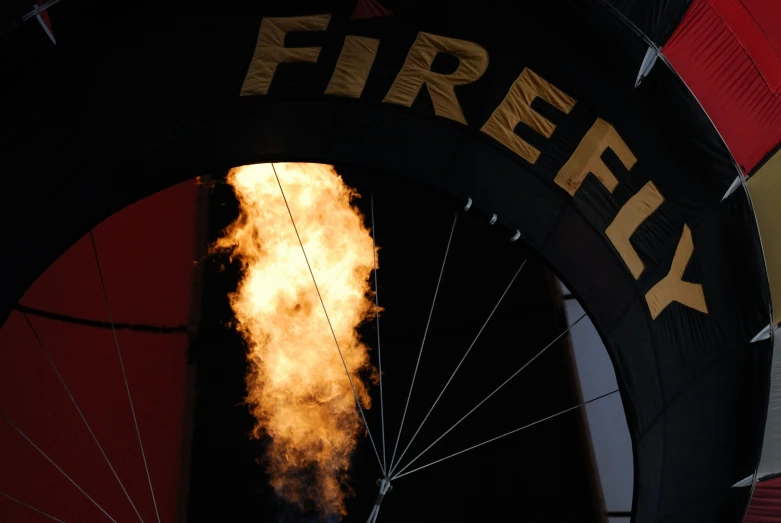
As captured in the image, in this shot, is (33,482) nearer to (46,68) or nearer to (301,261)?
(301,261)

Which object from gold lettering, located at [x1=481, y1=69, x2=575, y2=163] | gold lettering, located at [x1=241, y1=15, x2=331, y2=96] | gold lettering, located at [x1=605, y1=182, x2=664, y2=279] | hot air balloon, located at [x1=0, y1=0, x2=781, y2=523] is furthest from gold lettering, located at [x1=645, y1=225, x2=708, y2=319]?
gold lettering, located at [x1=241, y1=15, x2=331, y2=96]

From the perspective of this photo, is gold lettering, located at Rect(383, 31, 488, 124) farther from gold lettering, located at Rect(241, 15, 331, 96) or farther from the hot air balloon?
gold lettering, located at Rect(241, 15, 331, 96)

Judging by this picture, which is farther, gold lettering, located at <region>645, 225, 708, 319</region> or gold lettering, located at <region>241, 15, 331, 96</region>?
gold lettering, located at <region>645, 225, 708, 319</region>

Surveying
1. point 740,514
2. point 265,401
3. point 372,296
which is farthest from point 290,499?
point 740,514

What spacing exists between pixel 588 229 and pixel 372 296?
3.09 metres

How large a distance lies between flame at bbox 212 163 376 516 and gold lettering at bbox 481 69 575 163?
3.02 meters

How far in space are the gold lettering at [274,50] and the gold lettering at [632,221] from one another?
151 centimetres

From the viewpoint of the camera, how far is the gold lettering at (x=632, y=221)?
3.64m

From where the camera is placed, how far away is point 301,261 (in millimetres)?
6594

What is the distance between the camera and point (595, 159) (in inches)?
142

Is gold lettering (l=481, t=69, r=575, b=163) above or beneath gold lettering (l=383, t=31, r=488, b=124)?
beneath

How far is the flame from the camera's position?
6375 mm

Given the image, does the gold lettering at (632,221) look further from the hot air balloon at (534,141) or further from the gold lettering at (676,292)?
the gold lettering at (676,292)

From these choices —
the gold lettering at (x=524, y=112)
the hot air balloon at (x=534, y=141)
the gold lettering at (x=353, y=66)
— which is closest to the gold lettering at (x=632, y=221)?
the hot air balloon at (x=534, y=141)
